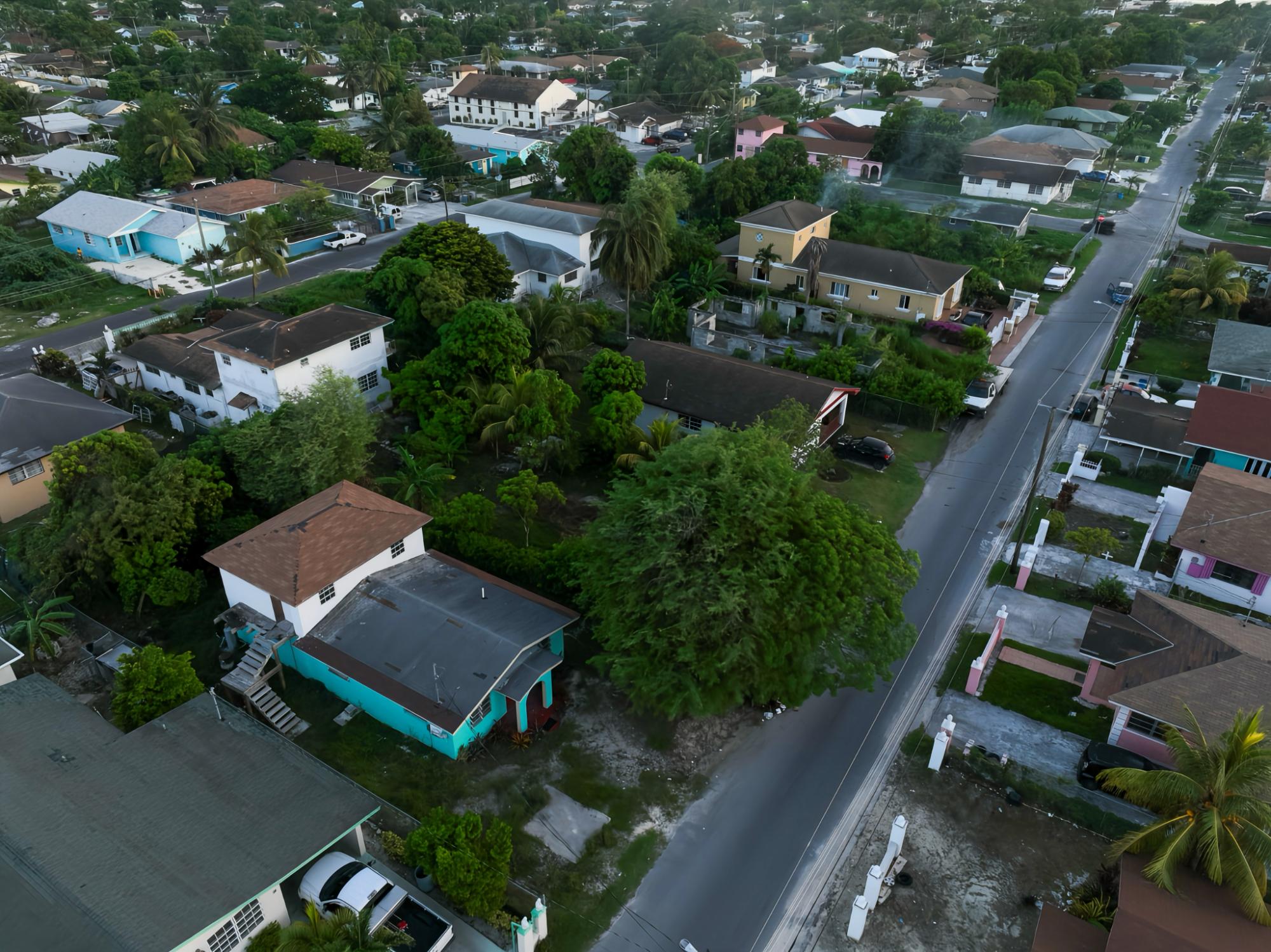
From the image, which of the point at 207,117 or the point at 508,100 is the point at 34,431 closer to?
the point at 207,117

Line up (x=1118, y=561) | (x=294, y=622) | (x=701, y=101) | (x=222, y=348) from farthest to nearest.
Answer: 1. (x=701, y=101)
2. (x=222, y=348)
3. (x=1118, y=561)
4. (x=294, y=622)

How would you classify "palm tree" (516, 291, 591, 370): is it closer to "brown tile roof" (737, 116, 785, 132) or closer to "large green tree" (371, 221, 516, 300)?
"large green tree" (371, 221, 516, 300)

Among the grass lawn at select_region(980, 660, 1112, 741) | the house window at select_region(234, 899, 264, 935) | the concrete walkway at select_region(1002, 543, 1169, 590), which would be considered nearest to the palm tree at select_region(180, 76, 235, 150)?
the house window at select_region(234, 899, 264, 935)

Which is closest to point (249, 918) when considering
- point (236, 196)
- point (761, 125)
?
point (236, 196)

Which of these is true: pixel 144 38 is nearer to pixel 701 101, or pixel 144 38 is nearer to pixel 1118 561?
pixel 701 101

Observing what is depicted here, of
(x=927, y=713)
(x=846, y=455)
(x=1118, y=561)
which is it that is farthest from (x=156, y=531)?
(x=1118, y=561)

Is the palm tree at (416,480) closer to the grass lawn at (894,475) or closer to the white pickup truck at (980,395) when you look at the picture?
the grass lawn at (894,475)

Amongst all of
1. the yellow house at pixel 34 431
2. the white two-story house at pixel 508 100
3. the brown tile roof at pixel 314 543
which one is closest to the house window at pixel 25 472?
the yellow house at pixel 34 431
